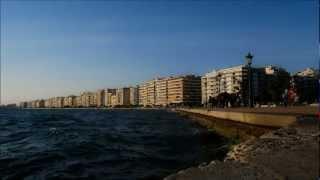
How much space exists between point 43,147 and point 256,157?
15.4 meters

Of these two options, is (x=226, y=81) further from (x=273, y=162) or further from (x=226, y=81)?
(x=273, y=162)

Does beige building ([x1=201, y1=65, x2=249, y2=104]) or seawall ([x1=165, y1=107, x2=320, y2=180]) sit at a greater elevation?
beige building ([x1=201, y1=65, x2=249, y2=104])

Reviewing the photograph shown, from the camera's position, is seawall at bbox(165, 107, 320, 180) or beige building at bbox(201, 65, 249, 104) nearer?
seawall at bbox(165, 107, 320, 180)

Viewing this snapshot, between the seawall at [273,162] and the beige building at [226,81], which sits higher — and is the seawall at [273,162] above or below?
below

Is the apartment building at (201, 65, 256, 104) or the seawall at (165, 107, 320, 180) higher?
the apartment building at (201, 65, 256, 104)

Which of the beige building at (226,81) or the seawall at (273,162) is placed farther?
the beige building at (226,81)

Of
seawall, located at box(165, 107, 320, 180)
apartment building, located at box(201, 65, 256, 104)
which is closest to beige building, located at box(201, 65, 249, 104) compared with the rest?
apartment building, located at box(201, 65, 256, 104)

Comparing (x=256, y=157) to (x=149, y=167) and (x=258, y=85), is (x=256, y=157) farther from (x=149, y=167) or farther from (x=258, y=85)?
(x=258, y=85)

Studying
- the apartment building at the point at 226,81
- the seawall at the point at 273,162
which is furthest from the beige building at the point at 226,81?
the seawall at the point at 273,162

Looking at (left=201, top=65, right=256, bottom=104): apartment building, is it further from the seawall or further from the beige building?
the seawall

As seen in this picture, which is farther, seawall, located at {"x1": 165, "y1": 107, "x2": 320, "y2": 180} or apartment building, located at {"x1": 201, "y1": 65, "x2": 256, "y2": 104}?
apartment building, located at {"x1": 201, "y1": 65, "x2": 256, "y2": 104}

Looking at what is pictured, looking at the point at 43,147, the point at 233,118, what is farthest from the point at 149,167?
the point at 233,118

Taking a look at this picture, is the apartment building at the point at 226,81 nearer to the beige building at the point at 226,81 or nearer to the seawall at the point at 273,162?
the beige building at the point at 226,81

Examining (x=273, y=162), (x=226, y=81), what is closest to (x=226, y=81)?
(x=226, y=81)
